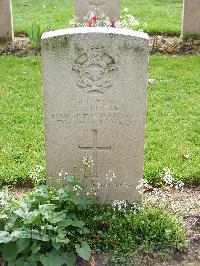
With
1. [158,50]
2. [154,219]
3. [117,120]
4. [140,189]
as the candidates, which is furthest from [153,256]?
[158,50]

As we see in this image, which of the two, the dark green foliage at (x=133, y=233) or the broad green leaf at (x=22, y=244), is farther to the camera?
the dark green foliage at (x=133, y=233)

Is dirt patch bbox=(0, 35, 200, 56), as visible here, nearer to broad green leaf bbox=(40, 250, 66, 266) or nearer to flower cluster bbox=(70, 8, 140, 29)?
flower cluster bbox=(70, 8, 140, 29)

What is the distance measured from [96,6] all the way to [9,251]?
6.44m

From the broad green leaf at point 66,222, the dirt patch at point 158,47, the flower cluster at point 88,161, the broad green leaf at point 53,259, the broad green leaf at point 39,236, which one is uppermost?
the dirt patch at point 158,47

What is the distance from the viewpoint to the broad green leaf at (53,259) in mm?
3873

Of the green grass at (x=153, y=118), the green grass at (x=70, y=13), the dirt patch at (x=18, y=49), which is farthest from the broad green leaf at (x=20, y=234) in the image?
the green grass at (x=70, y=13)

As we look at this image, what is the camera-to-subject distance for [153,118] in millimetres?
6652

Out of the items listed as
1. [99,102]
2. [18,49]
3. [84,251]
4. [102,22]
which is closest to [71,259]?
[84,251]

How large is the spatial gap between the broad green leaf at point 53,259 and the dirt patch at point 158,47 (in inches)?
224

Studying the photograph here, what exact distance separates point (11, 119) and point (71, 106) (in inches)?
94.2

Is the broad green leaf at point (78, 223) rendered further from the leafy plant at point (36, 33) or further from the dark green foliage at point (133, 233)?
the leafy plant at point (36, 33)

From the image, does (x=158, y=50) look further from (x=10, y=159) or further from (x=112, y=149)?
(x=112, y=149)

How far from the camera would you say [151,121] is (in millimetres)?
6578

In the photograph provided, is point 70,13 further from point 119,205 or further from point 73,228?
point 73,228
